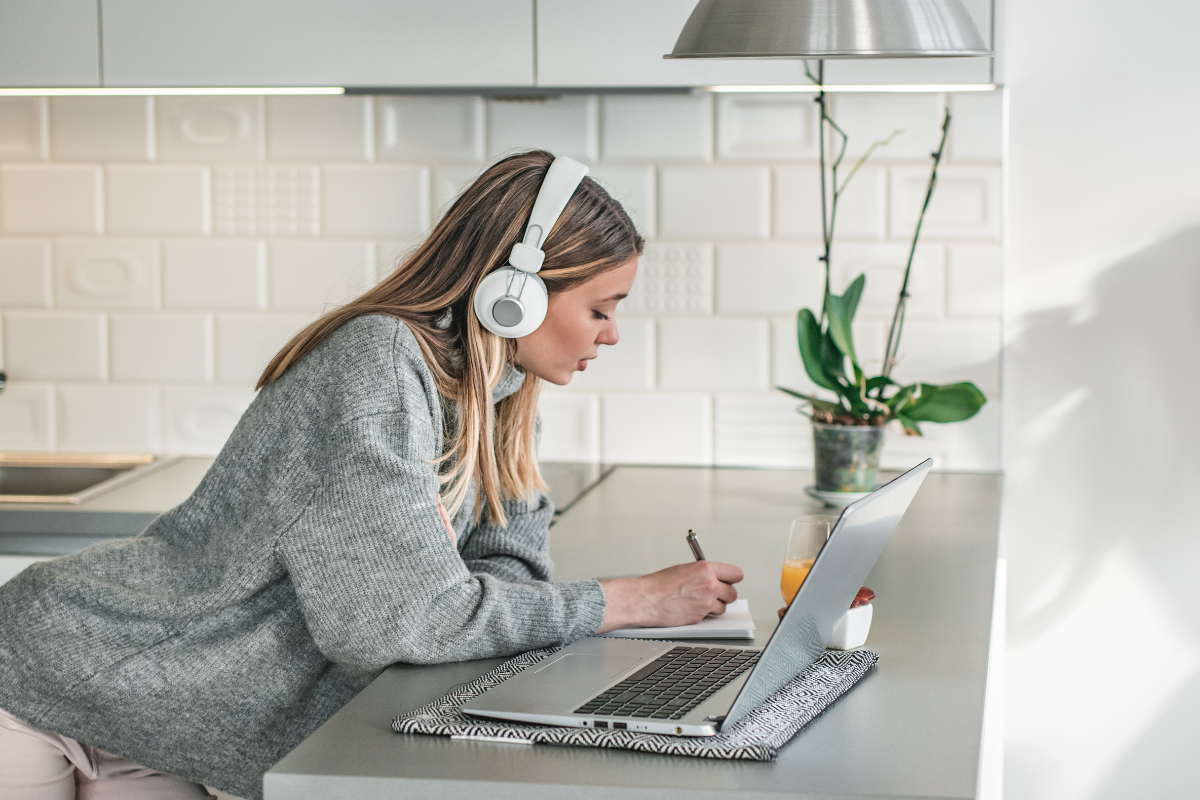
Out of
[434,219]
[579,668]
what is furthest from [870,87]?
[579,668]

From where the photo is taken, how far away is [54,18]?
2.12 meters

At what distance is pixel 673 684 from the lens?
103 centimetres

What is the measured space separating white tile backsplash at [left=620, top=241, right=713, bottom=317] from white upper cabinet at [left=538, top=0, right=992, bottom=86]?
0.35 meters

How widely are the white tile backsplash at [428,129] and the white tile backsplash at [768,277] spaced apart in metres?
0.51

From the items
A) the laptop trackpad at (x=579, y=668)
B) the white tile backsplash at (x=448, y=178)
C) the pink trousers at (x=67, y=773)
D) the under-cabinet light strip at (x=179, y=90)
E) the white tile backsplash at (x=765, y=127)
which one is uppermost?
the under-cabinet light strip at (x=179, y=90)

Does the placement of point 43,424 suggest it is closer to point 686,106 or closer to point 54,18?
point 54,18

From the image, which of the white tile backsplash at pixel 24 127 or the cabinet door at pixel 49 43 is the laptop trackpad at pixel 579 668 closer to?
the cabinet door at pixel 49 43

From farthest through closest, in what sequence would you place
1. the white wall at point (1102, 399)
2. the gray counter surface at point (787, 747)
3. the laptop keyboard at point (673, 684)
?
the white wall at point (1102, 399) < the laptop keyboard at point (673, 684) < the gray counter surface at point (787, 747)

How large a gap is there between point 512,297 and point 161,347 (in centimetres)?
136

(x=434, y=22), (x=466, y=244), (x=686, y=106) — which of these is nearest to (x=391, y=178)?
(x=434, y=22)

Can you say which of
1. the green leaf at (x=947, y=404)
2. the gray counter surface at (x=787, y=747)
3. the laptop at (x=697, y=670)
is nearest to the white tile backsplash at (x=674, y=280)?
the green leaf at (x=947, y=404)

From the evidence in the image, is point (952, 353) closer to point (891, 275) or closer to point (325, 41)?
point (891, 275)

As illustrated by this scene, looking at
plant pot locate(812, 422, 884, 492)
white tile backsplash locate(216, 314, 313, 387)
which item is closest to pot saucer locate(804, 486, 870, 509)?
plant pot locate(812, 422, 884, 492)

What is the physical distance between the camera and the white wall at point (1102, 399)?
217cm
